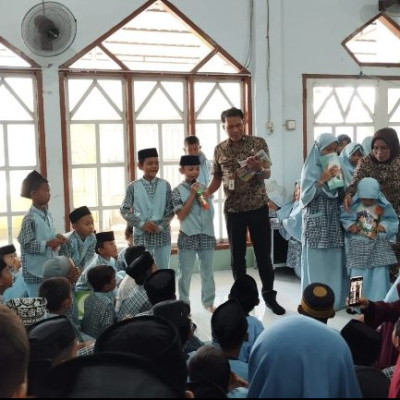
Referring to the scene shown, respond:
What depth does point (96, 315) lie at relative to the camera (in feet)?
8.56

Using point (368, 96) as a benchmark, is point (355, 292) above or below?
below

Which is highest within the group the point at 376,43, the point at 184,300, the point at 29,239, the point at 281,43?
the point at 376,43

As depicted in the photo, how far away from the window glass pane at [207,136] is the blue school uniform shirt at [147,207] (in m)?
1.67

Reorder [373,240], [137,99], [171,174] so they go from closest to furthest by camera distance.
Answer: [373,240], [137,99], [171,174]

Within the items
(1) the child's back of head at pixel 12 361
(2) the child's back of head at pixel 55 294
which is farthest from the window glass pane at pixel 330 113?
(1) the child's back of head at pixel 12 361

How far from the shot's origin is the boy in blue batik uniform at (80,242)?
10.9 ft

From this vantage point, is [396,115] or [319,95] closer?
[319,95]

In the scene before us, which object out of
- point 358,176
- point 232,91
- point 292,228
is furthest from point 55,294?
point 232,91

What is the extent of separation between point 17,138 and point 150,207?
178 centimetres

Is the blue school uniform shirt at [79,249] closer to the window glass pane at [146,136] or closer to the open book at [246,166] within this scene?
the open book at [246,166]

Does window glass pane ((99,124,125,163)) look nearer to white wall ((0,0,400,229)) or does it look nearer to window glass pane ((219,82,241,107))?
white wall ((0,0,400,229))

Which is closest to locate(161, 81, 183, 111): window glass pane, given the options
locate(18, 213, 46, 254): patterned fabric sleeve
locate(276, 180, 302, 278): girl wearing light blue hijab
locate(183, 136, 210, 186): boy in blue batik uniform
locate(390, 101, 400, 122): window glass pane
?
locate(183, 136, 210, 186): boy in blue batik uniform

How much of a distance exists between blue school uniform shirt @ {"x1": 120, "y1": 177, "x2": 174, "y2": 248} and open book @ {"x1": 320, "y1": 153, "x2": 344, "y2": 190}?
1182mm

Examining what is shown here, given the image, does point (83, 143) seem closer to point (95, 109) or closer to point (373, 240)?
point (95, 109)
